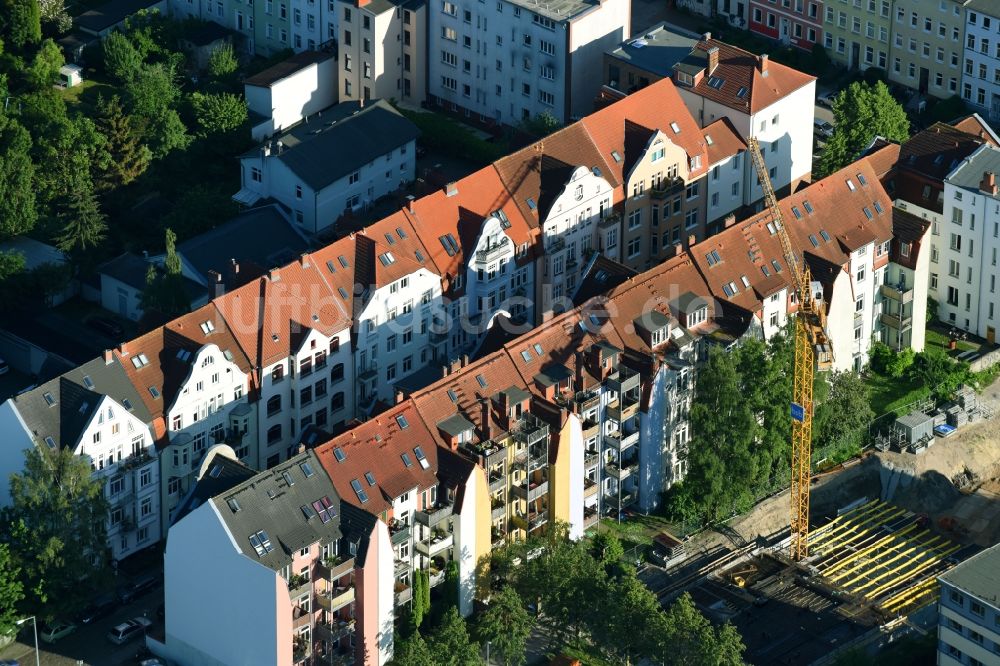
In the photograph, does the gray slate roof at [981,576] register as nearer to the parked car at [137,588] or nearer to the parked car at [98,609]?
the parked car at [137,588]

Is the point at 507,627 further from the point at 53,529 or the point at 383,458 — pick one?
the point at 53,529

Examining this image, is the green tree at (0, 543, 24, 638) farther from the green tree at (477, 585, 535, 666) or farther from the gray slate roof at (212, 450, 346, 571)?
the green tree at (477, 585, 535, 666)

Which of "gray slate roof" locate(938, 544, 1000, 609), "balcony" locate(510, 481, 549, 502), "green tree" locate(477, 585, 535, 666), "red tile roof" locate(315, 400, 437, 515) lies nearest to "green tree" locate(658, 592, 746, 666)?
"green tree" locate(477, 585, 535, 666)

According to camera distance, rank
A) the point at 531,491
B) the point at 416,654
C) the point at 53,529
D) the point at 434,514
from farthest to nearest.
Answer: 1. the point at 531,491
2. the point at 434,514
3. the point at 53,529
4. the point at 416,654

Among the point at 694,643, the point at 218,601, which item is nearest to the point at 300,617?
the point at 218,601

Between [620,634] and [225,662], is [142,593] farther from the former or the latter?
[620,634]
